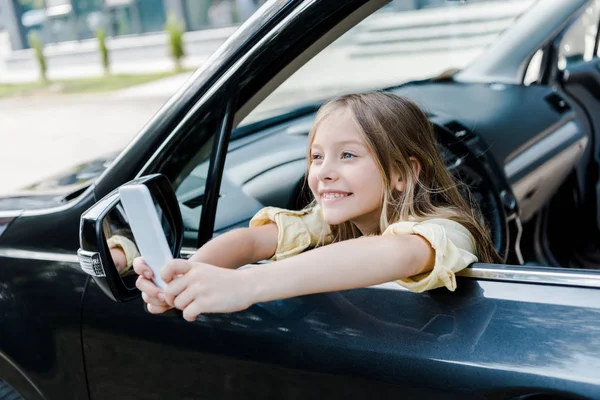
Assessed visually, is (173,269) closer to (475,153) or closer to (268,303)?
(268,303)

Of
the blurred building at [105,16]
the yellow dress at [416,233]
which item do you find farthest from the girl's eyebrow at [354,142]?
the blurred building at [105,16]

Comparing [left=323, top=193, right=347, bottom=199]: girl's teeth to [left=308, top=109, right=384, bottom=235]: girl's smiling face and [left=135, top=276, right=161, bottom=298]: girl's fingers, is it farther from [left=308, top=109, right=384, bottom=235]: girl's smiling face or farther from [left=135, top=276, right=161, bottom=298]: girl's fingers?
[left=135, top=276, right=161, bottom=298]: girl's fingers

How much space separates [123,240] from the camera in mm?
1501

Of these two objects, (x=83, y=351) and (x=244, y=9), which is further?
(x=244, y=9)

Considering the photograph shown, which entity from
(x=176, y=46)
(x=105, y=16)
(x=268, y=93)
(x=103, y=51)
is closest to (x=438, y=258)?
(x=268, y=93)

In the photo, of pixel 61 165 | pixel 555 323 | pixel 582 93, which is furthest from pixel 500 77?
pixel 61 165

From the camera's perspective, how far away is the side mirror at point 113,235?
1298mm

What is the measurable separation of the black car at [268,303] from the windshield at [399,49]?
0.13m

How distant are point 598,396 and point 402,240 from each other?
40cm

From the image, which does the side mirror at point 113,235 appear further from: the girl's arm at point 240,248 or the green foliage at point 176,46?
the green foliage at point 176,46

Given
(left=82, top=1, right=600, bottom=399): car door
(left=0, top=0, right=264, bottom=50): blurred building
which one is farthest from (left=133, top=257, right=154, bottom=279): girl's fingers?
(left=0, top=0, right=264, bottom=50): blurred building

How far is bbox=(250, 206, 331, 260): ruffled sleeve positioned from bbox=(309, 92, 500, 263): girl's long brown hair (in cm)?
17

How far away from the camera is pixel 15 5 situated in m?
22.5

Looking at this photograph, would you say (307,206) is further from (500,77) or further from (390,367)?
(500,77)
